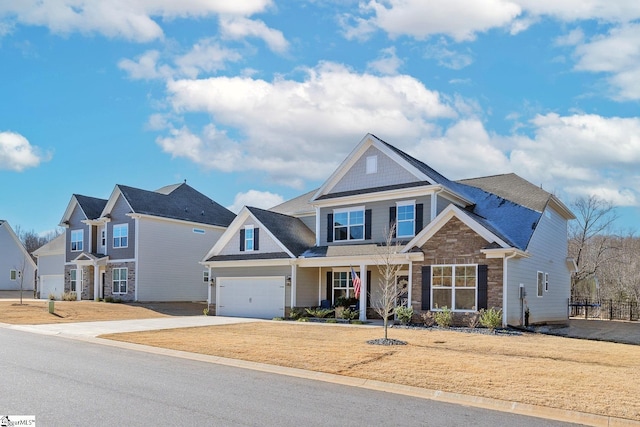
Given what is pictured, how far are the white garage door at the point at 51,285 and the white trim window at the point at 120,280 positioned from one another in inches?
369

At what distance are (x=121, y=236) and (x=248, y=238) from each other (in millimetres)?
13453

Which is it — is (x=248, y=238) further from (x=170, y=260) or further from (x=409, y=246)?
(x=170, y=260)

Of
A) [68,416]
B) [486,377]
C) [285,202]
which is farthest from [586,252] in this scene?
[68,416]

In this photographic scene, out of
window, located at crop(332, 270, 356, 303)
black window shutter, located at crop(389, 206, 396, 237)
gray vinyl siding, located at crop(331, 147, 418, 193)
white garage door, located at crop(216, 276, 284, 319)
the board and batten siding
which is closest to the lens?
black window shutter, located at crop(389, 206, 396, 237)

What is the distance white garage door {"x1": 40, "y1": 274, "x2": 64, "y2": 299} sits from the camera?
147ft

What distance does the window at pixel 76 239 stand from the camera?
41.0 m

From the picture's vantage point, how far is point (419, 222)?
23688 mm

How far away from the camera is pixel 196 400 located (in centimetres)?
842

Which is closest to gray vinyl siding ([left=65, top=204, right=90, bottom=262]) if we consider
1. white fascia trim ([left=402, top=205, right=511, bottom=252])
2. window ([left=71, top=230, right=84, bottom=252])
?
window ([left=71, top=230, right=84, bottom=252])

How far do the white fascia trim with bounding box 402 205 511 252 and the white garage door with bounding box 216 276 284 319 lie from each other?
7728mm

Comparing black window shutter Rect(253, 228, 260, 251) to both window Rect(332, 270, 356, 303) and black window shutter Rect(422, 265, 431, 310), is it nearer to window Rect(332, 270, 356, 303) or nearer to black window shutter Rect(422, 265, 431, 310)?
window Rect(332, 270, 356, 303)

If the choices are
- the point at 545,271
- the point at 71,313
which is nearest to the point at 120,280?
the point at 71,313

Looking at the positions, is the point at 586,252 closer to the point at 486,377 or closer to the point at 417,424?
the point at 486,377

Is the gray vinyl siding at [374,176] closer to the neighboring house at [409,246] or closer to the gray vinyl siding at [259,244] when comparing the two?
the neighboring house at [409,246]
